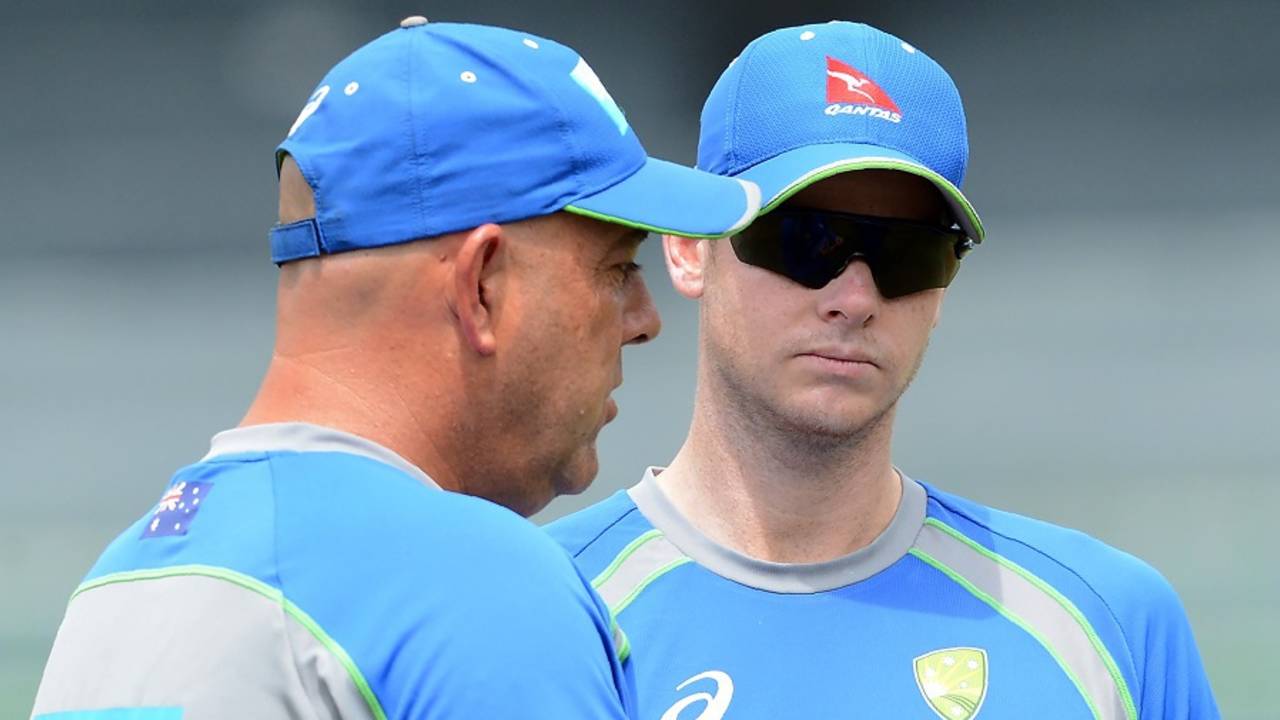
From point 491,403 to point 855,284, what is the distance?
79 centimetres

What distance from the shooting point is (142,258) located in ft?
18.1

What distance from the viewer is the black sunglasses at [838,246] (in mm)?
1900

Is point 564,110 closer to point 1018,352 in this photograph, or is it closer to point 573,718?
point 573,718

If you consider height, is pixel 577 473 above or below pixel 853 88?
below

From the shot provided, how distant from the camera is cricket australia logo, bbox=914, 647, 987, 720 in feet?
5.81

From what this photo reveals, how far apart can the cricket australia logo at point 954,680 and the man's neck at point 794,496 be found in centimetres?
19

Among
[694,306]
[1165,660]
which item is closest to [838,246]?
[1165,660]

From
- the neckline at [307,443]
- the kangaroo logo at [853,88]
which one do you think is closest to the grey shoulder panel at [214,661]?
the neckline at [307,443]

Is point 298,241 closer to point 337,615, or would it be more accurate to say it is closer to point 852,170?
point 337,615

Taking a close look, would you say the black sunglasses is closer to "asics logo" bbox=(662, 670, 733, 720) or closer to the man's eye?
"asics logo" bbox=(662, 670, 733, 720)

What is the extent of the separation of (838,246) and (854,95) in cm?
20

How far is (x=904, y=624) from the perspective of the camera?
185cm

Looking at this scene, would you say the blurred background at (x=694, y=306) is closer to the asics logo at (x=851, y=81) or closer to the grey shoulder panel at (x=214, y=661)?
the asics logo at (x=851, y=81)

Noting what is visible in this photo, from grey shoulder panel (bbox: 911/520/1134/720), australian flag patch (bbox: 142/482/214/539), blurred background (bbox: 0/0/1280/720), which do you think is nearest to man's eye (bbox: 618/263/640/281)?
australian flag patch (bbox: 142/482/214/539)
